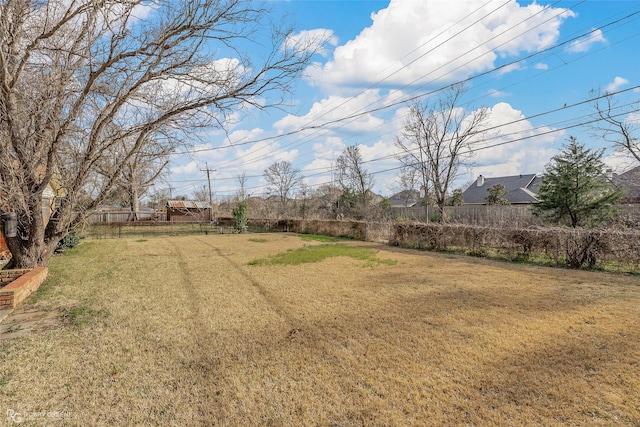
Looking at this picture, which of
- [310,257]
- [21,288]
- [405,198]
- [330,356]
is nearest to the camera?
[330,356]

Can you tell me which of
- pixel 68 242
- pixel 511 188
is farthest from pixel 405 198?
pixel 68 242

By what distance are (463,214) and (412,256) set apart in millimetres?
9226

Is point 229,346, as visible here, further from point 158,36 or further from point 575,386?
point 158,36

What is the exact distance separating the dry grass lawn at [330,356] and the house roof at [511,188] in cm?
2092

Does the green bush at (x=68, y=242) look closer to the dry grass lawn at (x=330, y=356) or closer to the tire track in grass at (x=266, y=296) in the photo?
the dry grass lawn at (x=330, y=356)

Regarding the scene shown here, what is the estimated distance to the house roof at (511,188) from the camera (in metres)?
24.7

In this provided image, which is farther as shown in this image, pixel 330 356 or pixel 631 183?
pixel 631 183

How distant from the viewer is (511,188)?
1057 inches

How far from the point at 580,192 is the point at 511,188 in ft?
58.5

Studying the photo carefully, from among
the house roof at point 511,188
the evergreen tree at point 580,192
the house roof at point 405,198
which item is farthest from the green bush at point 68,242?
the house roof at point 405,198

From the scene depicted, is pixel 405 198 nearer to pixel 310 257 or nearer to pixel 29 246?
pixel 310 257

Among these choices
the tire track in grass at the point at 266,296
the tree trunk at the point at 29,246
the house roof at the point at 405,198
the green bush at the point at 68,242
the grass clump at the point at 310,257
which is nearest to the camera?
the tire track in grass at the point at 266,296

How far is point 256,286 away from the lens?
21.6 feet

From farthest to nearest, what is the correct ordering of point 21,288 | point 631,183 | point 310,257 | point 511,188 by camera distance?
point 511,188 < point 631,183 < point 310,257 < point 21,288
